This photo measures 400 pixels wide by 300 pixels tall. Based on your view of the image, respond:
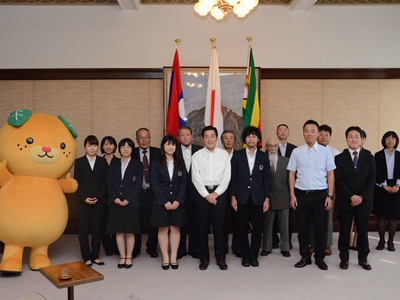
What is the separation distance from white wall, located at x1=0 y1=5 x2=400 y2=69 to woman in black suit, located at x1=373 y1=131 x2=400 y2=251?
1.98 metres

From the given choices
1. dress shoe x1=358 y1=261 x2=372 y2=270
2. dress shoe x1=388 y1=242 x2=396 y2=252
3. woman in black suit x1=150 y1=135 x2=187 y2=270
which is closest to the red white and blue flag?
woman in black suit x1=150 y1=135 x2=187 y2=270

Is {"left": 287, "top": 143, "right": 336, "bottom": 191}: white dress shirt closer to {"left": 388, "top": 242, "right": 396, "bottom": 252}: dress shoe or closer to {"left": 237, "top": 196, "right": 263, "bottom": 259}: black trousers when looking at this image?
{"left": 237, "top": 196, "right": 263, "bottom": 259}: black trousers

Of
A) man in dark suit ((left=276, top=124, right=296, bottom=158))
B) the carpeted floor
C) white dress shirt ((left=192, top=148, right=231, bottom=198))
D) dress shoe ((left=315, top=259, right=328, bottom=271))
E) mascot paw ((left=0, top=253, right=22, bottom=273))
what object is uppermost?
man in dark suit ((left=276, top=124, right=296, bottom=158))

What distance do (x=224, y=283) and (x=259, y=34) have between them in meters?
4.25

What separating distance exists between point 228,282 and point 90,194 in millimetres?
1838

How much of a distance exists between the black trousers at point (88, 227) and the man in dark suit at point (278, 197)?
201cm

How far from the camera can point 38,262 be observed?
4391 mm

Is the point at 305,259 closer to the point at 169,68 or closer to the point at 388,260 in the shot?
the point at 388,260

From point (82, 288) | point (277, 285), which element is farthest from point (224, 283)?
point (82, 288)

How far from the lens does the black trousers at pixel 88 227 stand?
4668mm

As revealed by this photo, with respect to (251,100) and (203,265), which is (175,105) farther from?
(203,265)

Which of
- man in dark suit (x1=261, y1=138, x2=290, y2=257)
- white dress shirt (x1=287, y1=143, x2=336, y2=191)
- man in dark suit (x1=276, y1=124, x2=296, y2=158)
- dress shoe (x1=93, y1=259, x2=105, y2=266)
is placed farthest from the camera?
man in dark suit (x1=276, y1=124, x2=296, y2=158)

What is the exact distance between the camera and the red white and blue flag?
19.7ft

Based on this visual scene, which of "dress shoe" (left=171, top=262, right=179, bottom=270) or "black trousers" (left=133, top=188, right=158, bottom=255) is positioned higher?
"black trousers" (left=133, top=188, right=158, bottom=255)
